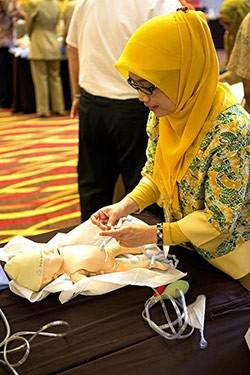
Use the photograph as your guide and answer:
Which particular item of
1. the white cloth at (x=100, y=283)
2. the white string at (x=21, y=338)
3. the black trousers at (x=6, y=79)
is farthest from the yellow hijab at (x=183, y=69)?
the black trousers at (x=6, y=79)

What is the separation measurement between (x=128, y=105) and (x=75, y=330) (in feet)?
3.85

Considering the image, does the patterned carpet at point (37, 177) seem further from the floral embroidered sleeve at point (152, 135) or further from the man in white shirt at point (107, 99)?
the floral embroidered sleeve at point (152, 135)

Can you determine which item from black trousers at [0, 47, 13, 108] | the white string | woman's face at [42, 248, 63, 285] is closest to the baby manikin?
woman's face at [42, 248, 63, 285]

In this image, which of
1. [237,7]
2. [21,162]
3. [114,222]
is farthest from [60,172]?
[114,222]

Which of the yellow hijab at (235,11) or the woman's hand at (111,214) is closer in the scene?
the woman's hand at (111,214)

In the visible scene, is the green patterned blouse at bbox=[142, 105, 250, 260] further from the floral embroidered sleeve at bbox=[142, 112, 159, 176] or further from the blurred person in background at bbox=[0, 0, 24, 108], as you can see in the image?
the blurred person in background at bbox=[0, 0, 24, 108]

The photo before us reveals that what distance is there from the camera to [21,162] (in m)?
3.83

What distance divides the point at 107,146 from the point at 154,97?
998mm

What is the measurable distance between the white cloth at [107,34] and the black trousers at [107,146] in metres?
0.05

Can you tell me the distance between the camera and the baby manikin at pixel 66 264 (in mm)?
1238

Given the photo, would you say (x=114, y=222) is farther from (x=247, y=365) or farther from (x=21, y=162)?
(x=21, y=162)

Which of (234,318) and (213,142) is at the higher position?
(213,142)

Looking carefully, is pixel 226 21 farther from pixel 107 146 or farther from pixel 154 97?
pixel 154 97

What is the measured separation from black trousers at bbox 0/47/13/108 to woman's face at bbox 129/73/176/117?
441cm
